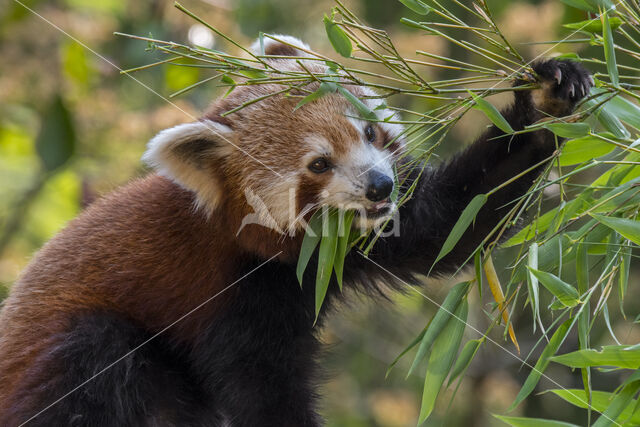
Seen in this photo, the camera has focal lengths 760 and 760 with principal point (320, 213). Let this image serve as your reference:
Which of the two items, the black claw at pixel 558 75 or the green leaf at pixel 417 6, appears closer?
the green leaf at pixel 417 6

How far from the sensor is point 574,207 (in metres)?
2.21

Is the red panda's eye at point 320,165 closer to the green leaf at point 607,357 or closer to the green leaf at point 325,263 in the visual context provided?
the green leaf at point 325,263

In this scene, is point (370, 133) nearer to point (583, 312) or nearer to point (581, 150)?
point (581, 150)

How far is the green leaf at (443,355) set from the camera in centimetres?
233

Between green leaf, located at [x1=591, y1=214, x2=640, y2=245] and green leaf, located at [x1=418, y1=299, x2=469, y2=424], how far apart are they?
517mm

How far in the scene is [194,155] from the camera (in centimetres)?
311

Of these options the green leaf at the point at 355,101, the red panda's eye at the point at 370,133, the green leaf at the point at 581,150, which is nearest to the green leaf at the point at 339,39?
the green leaf at the point at 355,101

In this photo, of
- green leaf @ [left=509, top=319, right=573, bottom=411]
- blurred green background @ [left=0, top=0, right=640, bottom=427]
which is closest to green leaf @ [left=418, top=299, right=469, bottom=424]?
green leaf @ [left=509, top=319, right=573, bottom=411]

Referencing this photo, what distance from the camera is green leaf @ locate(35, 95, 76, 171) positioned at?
17.7 feet

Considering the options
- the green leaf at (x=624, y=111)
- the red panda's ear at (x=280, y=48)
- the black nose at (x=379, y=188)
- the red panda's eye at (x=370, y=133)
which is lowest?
the black nose at (x=379, y=188)

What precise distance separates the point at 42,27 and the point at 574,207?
643 centimetres

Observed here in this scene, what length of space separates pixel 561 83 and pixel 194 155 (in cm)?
145

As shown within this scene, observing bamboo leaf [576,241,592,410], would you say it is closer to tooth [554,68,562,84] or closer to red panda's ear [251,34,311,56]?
tooth [554,68,562,84]

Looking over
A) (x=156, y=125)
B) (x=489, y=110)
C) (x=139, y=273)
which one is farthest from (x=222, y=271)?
(x=156, y=125)
